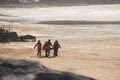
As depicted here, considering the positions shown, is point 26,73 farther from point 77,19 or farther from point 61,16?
point 61,16

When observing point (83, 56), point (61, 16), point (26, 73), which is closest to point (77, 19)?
point (61, 16)

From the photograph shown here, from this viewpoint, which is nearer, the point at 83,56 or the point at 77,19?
the point at 83,56

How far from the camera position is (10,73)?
19.1ft

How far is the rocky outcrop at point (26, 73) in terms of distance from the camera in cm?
573

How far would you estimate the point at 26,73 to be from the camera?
19.2 ft

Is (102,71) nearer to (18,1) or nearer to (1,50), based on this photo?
(1,50)

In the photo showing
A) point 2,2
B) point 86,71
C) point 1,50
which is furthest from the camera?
point 2,2

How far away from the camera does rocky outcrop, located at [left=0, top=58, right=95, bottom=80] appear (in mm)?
5730

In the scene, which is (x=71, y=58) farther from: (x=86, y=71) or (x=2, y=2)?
(x=2, y=2)

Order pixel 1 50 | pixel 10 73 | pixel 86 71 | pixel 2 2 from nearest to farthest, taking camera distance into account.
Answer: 1. pixel 10 73
2. pixel 86 71
3. pixel 1 50
4. pixel 2 2

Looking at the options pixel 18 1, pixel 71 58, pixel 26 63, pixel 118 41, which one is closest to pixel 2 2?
A: pixel 18 1

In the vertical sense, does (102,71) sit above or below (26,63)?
below

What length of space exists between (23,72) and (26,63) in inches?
13.3

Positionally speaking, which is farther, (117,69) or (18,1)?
(18,1)
